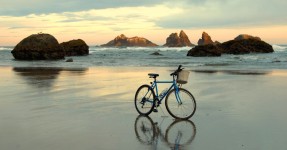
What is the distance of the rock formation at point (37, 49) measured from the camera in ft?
145

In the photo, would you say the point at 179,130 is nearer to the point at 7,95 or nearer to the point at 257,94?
the point at 257,94

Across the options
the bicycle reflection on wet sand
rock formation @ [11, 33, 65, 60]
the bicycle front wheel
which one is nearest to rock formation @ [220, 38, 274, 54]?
rock formation @ [11, 33, 65, 60]

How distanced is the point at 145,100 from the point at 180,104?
94cm

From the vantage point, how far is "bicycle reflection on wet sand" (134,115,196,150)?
21.0ft

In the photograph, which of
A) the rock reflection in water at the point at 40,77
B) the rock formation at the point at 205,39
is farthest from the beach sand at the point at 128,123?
the rock formation at the point at 205,39

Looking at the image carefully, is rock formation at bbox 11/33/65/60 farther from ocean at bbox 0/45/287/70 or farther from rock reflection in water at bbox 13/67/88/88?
rock reflection in water at bbox 13/67/88/88

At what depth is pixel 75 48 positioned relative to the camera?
59531 millimetres

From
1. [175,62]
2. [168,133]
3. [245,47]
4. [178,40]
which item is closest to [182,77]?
[168,133]

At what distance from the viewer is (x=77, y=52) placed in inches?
2344

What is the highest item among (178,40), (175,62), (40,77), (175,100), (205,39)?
(205,39)

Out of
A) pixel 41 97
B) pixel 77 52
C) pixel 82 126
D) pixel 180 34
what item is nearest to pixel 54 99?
pixel 41 97

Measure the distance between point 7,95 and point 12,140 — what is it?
6572 mm

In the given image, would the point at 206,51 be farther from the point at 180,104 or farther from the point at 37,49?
the point at 180,104

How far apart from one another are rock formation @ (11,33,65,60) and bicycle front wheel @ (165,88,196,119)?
3734 cm
